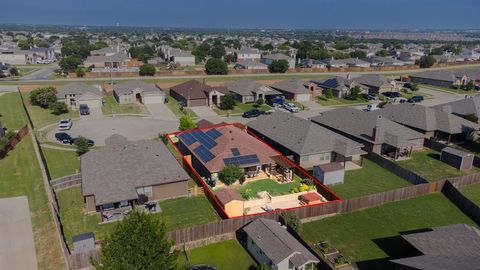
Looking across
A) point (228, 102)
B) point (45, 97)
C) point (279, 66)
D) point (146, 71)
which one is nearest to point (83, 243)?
point (228, 102)

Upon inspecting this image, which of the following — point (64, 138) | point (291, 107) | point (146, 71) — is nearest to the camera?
point (64, 138)

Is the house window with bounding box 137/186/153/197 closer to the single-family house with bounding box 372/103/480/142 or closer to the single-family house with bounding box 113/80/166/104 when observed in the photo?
the single-family house with bounding box 372/103/480/142

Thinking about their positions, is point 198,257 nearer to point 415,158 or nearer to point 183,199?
point 183,199

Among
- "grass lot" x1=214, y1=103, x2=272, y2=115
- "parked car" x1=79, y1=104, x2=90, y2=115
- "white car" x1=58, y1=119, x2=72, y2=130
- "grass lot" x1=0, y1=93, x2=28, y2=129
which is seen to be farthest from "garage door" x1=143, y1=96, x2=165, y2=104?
"grass lot" x1=0, y1=93, x2=28, y2=129

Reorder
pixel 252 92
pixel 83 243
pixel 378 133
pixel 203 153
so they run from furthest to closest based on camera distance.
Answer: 1. pixel 252 92
2. pixel 378 133
3. pixel 203 153
4. pixel 83 243

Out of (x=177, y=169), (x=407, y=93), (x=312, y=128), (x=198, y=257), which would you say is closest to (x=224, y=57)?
(x=407, y=93)

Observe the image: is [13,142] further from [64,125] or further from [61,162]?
[61,162]
